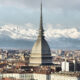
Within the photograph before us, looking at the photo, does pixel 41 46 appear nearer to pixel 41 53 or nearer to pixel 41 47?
pixel 41 47

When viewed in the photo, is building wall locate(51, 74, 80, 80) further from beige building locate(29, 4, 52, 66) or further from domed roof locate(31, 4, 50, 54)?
domed roof locate(31, 4, 50, 54)

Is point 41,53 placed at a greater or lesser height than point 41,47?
lesser

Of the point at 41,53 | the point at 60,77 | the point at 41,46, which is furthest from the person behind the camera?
the point at 41,46

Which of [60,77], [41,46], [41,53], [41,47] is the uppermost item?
[41,46]

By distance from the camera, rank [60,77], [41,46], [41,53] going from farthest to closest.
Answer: [41,46] → [41,53] → [60,77]

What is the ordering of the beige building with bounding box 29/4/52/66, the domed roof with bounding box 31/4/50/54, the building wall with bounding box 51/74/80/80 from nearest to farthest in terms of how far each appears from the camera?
1. the building wall with bounding box 51/74/80/80
2. the beige building with bounding box 29/4/52/66
3. the domed roof with bounding box 31/4/50/54

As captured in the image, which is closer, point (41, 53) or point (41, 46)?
point (41, 53)

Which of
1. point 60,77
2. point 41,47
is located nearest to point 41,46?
point 41,47

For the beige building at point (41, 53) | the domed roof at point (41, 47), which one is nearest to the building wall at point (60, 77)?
the beige building at point (41, 53)

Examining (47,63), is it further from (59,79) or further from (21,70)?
(59,79)

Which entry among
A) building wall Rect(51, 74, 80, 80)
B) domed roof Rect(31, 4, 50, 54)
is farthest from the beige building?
building wall Rect(51, 74, 80, 80)

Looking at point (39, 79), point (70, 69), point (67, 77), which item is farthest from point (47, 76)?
point (70, 69)

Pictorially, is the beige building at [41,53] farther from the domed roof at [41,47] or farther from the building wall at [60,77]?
the building wall at [60,77]

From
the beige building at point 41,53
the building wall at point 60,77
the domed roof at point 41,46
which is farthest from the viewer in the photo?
the domed roof at point 41,46
